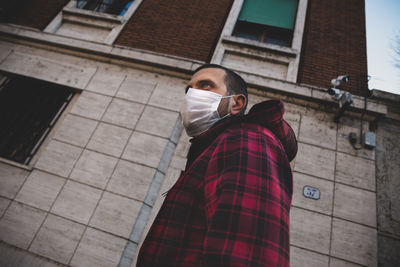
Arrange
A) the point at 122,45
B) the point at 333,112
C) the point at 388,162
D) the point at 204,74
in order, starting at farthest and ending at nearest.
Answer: the point at 122,45 < the point at 333,112 < the point at 388,162 < the point at 204,74

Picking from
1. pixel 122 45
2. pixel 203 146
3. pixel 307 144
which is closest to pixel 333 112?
pixel 307 144

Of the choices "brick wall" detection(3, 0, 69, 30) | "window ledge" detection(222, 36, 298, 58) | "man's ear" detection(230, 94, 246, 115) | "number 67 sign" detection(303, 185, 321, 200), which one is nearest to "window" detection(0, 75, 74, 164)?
"brick wall" detection(3, 0, 69, 30)

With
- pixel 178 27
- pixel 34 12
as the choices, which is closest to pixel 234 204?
pixel 178 27

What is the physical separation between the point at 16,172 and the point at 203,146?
421cm

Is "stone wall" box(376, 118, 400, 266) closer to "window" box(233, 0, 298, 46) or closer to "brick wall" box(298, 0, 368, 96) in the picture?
"brick wall" box(298, 0, 368, 96)

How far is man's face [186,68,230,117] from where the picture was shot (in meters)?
1.67

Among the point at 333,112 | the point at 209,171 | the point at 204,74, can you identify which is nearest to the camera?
the point at 209,171

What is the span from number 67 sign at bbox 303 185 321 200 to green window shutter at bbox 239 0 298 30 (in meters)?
4.00

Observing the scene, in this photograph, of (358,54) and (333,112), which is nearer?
(333,112)

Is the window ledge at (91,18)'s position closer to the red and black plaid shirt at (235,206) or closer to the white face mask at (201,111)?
the white face mask at (201,111)

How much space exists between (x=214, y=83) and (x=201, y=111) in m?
0.25

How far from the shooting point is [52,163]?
12.4 feet

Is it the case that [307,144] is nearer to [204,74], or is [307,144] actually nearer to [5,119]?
[204,74]

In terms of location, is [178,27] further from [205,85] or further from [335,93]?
[205,85]
